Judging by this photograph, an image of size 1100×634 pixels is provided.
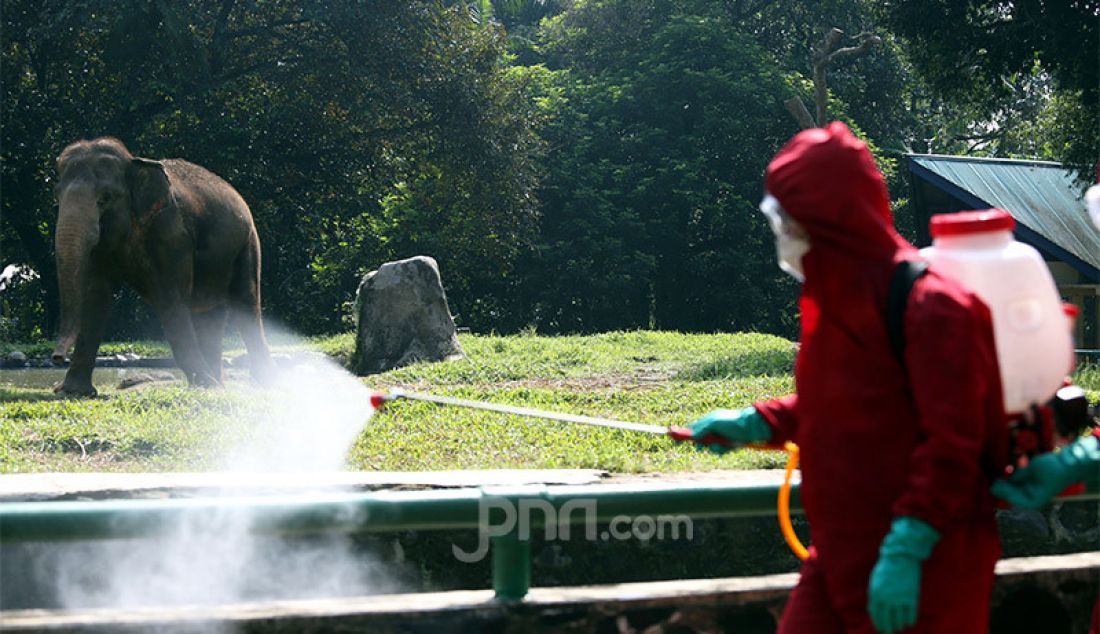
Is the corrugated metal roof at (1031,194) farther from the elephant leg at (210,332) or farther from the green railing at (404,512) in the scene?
the green railing at (404,512)

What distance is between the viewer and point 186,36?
841 inches

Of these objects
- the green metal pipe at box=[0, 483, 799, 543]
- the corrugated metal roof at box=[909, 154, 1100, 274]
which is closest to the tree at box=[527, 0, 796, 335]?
the corrugated metal roof at box=[909, 154, 1100, 274]

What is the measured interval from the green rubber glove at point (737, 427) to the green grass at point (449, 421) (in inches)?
142

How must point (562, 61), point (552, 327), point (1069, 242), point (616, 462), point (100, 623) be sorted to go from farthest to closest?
point (562, 61) < point (552, 327) < point (1069, 242) < point (616, 462) < point (100, 623)

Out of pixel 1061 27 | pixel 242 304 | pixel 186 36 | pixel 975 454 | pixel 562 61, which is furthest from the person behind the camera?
pixel 562 61

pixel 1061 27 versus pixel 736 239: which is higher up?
pixel 1061 27

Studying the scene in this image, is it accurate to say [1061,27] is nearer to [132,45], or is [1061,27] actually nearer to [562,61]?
[132,45]

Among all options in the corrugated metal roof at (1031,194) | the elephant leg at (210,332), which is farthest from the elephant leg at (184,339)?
the corrugated metal roof at (1031,194)

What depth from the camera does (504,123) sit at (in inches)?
972

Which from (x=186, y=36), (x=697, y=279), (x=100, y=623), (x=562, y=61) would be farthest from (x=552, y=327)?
(x=100, y=623)

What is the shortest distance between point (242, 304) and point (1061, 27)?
10517 millimetres

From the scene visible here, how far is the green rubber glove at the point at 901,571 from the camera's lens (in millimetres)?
2814

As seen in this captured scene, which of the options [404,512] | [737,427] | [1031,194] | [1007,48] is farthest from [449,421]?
[1031,194]

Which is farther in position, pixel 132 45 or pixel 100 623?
pixel 132 45
